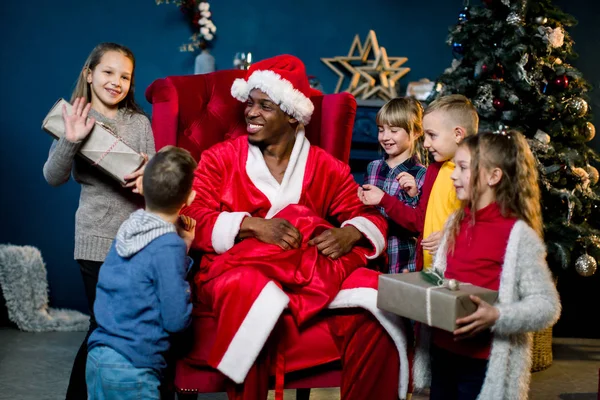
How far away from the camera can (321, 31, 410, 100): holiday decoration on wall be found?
16.4 feet

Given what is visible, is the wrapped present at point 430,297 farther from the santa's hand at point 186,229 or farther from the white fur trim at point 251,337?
the santa's hand at point 186,229

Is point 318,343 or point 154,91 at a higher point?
point 154,91

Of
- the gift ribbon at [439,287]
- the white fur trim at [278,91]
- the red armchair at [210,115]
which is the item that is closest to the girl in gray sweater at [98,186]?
the red armchair at [210,115]

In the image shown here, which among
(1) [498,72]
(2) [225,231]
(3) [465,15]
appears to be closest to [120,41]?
(3) [465,15]

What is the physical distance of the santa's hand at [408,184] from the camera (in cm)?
273

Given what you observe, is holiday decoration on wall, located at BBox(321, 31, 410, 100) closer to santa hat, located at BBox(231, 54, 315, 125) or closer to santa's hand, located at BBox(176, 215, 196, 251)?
santa hat, located at BBox(231, 54, 315, 125)

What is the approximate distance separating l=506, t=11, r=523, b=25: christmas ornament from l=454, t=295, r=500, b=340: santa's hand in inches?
97.7

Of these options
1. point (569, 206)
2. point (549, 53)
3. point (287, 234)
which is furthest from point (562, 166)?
point (287, 234)

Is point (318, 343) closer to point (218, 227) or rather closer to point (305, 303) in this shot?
point (305, 303)

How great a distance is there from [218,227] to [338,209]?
59cm

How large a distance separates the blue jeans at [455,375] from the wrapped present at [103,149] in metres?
1.26

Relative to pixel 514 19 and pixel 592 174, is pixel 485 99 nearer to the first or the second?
pixel 514 19

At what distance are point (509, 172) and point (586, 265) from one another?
6.93ft

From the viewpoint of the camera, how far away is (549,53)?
4.08 m
